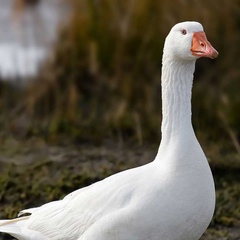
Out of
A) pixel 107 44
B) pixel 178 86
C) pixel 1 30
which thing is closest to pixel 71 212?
pixel 178 86

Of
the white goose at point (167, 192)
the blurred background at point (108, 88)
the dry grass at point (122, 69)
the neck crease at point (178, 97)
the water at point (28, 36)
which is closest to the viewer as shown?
the white goose at point (167, 192)

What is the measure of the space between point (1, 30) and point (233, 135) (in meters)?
5.23

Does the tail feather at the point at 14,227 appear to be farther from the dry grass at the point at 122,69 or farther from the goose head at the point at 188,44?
the dry grass at the point at 122,69

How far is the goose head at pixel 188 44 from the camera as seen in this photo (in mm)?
4547

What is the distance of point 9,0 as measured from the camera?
12883mm

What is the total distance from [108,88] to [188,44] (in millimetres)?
4219

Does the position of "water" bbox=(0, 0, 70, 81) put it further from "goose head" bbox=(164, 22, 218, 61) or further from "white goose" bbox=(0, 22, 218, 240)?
"goose head" bbox=(164, 22, 218, 61)

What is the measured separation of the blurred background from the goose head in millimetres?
2591

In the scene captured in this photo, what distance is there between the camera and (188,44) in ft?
15.0

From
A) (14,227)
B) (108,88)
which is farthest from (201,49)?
(108,88)

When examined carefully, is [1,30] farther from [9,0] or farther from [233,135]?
[233,135]

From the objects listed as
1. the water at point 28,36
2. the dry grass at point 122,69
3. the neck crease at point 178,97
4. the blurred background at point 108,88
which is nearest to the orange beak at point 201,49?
the neck crease at point 178,97

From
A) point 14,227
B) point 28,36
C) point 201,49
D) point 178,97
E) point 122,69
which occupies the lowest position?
point 14,227

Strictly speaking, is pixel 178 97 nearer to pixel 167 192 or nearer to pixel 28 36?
pixel 167 192
